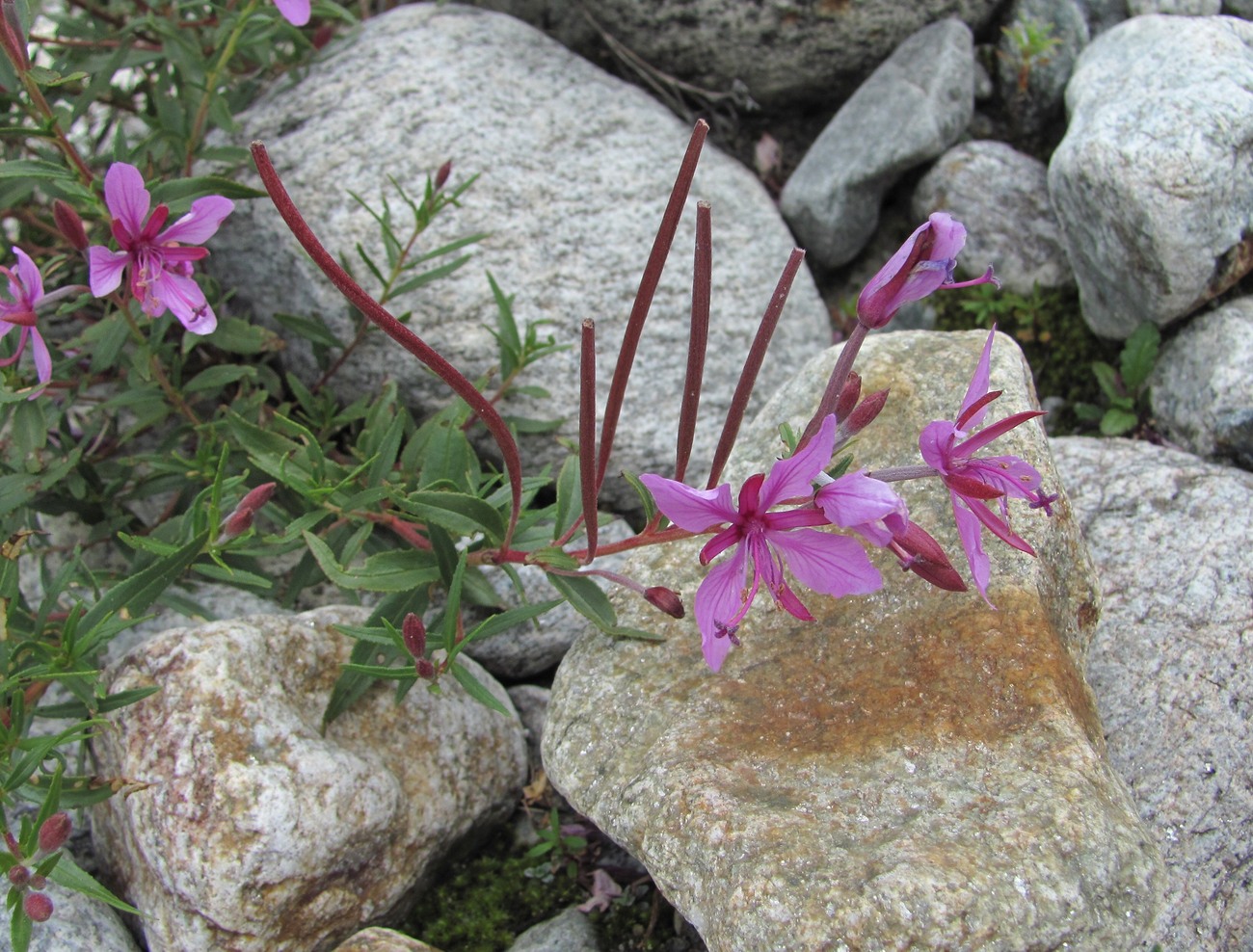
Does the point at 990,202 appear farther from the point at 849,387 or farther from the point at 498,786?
the point at 498,786

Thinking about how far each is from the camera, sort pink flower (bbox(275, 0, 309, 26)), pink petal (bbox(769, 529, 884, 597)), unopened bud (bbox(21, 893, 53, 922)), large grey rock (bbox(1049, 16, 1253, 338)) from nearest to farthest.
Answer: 1. pink petal (bbox(769, 529, 884, 597))
2. unopened bud (bbox(21, 893, 53, 922))
3. pink flower (bbox(275, 0, 309, 26))
4. large grey rock (bbox(1049, 16, 1253, 338))

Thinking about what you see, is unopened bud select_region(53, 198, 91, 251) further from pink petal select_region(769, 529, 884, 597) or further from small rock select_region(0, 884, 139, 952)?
pink petal select_region(769, 529, 884, 597)

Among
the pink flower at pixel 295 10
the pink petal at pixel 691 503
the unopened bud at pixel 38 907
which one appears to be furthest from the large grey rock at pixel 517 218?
the unopened bud at pixel 38 907

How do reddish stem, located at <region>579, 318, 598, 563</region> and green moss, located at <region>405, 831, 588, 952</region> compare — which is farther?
green moss, located at <region>405, 831, 588, 952</region>

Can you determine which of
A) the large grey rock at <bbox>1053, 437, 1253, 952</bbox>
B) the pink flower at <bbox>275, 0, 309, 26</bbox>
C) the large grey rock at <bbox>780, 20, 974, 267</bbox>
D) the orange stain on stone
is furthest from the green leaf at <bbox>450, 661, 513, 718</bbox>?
the large grey rock at <bbox>780, 20, 974, 267</bbox>

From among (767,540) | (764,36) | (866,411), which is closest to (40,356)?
(767,540)

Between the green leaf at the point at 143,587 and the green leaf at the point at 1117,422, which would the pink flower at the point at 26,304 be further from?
the green leaf at the point at 1117,422

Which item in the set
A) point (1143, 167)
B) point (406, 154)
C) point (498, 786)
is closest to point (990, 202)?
point (1143, 167)
